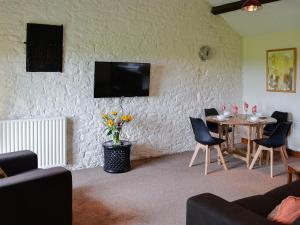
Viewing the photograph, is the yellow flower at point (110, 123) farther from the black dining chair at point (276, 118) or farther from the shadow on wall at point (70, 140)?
the black dining chair at point (276, 118)

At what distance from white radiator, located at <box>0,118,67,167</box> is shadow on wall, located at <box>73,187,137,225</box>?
0.95 m

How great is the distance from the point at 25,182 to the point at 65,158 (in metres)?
2.16

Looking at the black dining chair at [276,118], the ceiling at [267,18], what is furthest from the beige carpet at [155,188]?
the ceiling at [267,18]

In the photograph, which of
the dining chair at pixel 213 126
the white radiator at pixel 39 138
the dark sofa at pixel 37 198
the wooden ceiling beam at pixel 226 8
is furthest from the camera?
the dining chair at pixel 213 126

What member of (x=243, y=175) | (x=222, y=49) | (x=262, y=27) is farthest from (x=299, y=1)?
(x=243, y=175)

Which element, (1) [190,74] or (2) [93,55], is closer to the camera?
(2) [93,55]

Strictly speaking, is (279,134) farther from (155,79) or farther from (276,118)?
(155,79)

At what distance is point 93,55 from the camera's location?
4.76 m

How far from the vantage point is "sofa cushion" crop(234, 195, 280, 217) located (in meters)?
2.18

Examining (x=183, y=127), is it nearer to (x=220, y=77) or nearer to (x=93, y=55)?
(x=220, y=77)

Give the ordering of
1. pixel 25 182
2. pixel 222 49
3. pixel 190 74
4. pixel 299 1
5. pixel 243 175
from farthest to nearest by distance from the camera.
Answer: pixel 222 49, pixel 190 74, pixel 299 1, pixel 243 175, pixel 25 182

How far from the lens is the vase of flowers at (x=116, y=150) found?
4590 millimetres

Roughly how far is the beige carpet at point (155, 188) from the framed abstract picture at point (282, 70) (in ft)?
4.38

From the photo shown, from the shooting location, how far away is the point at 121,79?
194 inches
